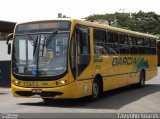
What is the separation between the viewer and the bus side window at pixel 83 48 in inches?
612

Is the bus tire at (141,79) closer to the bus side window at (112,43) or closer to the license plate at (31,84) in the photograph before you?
the bus side window at (112,43)

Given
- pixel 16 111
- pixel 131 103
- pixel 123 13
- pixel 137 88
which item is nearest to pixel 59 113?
pixel 16 111

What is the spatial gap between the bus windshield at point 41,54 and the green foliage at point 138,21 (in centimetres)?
8982

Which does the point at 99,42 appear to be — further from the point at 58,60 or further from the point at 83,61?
the point at 58,60

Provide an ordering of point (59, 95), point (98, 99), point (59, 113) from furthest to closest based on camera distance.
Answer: point (98, 99) < point (59, 95) < point (59, 113)

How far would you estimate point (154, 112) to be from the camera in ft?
44.8

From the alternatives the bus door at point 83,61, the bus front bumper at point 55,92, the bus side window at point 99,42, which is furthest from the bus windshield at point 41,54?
the bus side window at point 99,42

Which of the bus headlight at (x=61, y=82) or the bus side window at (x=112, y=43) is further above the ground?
the bus side window at (x=112, y=43)

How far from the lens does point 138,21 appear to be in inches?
4200

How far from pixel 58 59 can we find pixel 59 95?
1103mm

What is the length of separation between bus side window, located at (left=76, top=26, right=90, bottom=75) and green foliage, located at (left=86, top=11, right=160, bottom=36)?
292 ft

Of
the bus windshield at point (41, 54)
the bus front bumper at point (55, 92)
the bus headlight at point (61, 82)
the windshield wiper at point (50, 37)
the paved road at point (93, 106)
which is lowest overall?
the paved road at point (93, 106)

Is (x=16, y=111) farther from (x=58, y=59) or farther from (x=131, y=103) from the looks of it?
(x=131, y=103)

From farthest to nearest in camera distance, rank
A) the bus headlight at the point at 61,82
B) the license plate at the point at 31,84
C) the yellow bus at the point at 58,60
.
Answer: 1. the license plate at the point at 31,84
2. the yellow bus at the point at 58,60
3. the bus headlight at the point at 61,82
